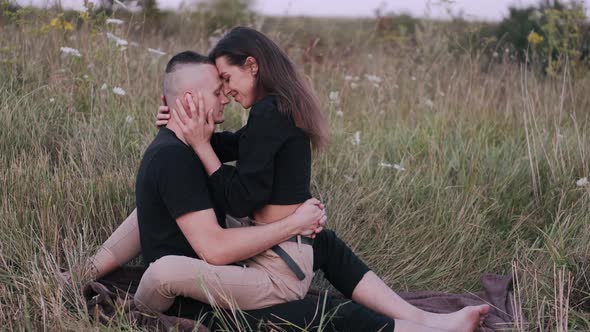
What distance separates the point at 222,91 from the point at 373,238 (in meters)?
1.41

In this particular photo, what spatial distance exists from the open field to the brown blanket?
0.07 metres

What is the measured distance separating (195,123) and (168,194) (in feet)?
1.00

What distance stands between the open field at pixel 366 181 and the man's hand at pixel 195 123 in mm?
723

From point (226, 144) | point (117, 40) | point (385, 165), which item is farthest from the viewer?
point (117, 40)

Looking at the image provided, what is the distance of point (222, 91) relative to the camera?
334 cm

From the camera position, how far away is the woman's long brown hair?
3.25 m

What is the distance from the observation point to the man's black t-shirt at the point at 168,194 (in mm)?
3090

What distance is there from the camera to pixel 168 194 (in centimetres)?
310

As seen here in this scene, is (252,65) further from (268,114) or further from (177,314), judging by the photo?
(177,314)

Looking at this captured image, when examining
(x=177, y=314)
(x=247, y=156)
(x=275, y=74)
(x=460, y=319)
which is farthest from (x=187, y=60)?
(x=460, y=319)

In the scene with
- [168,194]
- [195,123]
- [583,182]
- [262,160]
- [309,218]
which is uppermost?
[195,123]

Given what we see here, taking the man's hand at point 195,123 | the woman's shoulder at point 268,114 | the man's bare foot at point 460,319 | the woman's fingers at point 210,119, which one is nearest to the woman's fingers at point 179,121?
the man's hand at point 195,123

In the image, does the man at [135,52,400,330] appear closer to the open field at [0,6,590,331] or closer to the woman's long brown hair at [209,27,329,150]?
the woman's long brown hair at [209,27,329,150]

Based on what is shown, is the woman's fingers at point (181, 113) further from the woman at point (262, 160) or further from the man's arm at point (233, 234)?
the man's arm at point (233, 234)
